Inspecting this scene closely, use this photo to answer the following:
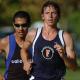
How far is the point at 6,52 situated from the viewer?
9078 mm

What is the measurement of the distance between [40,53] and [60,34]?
41cm

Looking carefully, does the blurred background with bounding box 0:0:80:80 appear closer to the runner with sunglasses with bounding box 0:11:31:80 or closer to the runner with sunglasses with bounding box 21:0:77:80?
the runner with sunglasses with bounding box 0:11:31:80

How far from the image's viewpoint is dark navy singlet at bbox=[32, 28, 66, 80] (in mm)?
8188

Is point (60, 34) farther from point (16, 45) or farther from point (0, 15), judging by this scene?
point (0, 15)

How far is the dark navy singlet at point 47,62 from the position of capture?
8.19 metres

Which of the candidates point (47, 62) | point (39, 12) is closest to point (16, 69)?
point (47, 62)

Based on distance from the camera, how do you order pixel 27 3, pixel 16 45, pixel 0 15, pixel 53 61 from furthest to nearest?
pixel 0 15 < pixel 27 3 < pixel 16 45 < pixel 53 61

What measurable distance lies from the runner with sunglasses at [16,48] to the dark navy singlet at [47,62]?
0.67 meters

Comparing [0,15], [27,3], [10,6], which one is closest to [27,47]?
[27,3]

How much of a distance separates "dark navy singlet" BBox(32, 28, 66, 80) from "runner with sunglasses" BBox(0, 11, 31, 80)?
0.67m

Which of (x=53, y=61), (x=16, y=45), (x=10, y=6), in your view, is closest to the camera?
(x=53, y=61)

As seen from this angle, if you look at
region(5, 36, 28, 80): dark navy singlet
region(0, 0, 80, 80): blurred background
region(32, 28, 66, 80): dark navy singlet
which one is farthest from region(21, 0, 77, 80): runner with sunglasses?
region(0, 0, 80, 80): blurred background

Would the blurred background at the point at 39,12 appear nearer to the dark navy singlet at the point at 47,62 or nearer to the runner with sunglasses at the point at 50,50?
the runner with sunglasses at the point at 50,50

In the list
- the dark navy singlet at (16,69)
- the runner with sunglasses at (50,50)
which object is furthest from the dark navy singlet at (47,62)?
the dark navy singlet at (16,69)
